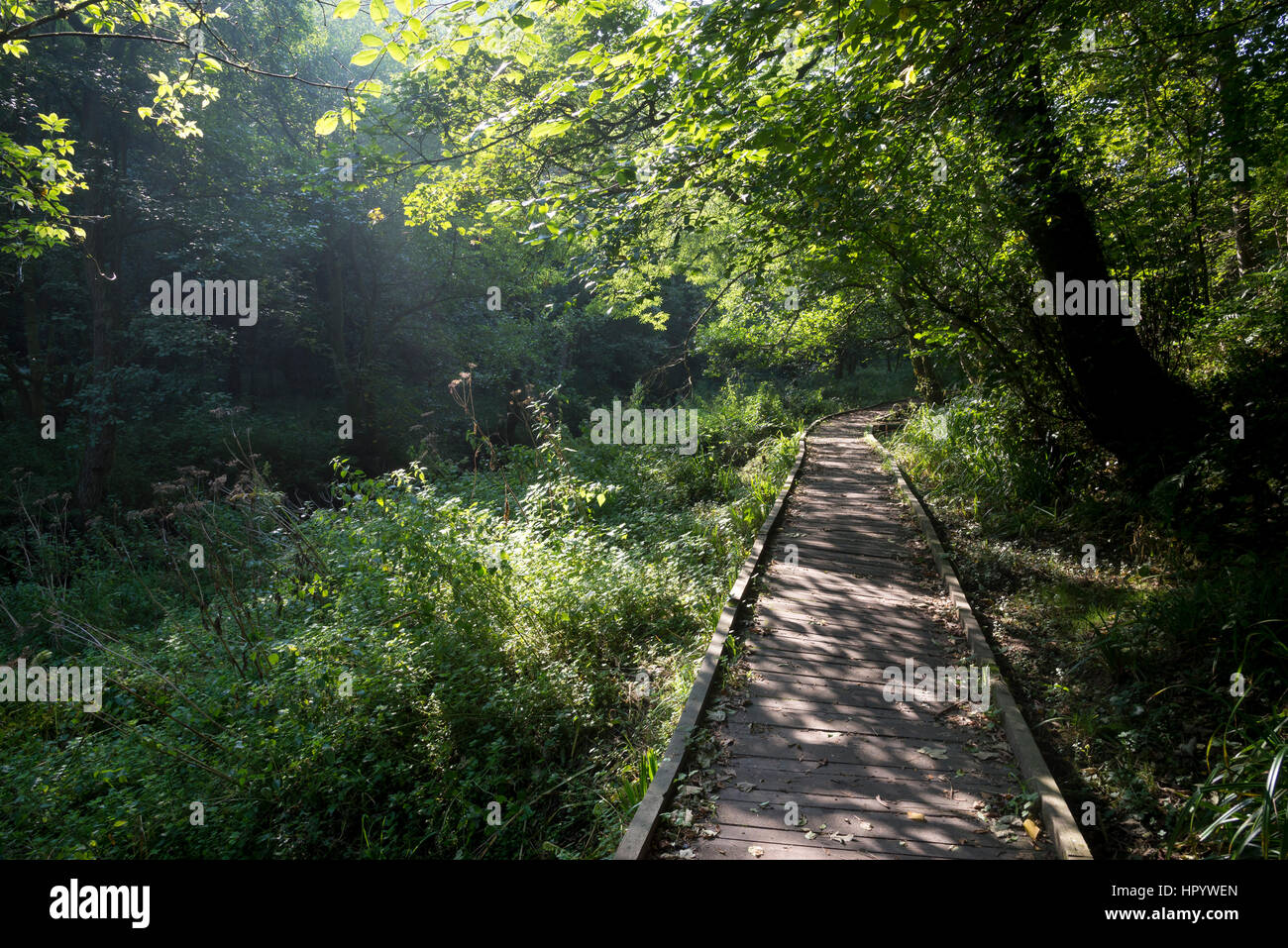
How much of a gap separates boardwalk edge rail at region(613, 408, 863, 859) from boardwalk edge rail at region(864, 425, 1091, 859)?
1.86m

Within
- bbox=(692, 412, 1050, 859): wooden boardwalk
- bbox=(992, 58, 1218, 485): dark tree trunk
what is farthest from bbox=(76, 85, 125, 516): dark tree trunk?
bbox=(992, 58, 1218, 485): dark tree trunk

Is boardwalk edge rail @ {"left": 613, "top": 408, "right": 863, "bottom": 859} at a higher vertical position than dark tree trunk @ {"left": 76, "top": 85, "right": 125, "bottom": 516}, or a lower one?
lower

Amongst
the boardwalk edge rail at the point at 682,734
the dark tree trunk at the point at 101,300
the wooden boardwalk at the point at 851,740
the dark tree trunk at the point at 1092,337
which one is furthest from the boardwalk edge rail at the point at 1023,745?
the dark tree trunk at the point at 101,300

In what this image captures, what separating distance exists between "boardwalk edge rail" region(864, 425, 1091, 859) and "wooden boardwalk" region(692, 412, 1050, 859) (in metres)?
0.10

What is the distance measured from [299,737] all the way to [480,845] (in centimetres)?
158

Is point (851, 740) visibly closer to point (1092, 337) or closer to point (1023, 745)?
point (1023, 745)

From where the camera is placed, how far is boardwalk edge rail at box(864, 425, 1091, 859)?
9.58 ft

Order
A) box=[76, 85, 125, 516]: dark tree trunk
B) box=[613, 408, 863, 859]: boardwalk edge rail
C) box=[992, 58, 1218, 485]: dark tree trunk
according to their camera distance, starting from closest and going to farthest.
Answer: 1. box=[613, 408, 863, 859]: boardwalk edge rail
2. box=[992, 58, 1218, 485]: dark tree trunk
3. box=[76, 85, 125, 516]: dark tree trunk

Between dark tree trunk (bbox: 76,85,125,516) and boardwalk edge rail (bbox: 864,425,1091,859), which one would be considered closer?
boardwalk edge rail (bbox: 864,425,1091,859)

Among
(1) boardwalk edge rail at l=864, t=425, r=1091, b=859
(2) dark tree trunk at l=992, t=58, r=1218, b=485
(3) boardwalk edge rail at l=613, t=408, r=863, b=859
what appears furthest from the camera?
(2) dark tree trunk at l=992, t=58, r=1218, b=485

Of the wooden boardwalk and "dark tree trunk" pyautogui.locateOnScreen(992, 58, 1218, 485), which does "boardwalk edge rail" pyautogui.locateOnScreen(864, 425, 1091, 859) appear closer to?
the wooden boardwalk

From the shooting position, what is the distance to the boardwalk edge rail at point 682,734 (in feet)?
10.1
